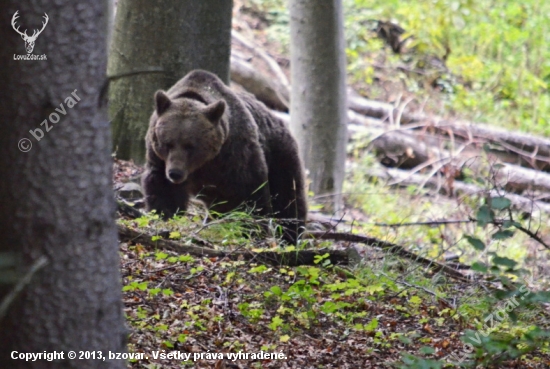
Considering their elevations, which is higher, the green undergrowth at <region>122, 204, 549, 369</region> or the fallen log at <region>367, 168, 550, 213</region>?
the green undergrowth at <region>122, 204, 549, 369</region>

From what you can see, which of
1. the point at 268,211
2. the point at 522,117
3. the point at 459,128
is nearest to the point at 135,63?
the point at 268,211

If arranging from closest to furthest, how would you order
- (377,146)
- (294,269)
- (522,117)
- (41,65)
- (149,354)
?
(41,65) → (149,354) → (294,269) → (377,146) → (522,117)

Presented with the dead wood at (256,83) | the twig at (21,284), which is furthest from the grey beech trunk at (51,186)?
the dead wood at (256,83)

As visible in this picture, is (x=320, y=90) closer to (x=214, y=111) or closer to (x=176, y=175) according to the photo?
(x=214, y=111)

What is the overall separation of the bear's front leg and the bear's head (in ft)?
0.75

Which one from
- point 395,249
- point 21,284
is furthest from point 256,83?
point 21,284

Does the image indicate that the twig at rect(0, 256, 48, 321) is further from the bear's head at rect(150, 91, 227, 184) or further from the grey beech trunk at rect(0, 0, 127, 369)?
the bear's head at rect(150, 91, 227, 184)

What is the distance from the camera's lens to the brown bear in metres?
6.23

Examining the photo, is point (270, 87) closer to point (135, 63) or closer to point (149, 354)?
point (135, 63)

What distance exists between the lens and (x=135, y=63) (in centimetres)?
729

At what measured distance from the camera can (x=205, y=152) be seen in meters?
6.35

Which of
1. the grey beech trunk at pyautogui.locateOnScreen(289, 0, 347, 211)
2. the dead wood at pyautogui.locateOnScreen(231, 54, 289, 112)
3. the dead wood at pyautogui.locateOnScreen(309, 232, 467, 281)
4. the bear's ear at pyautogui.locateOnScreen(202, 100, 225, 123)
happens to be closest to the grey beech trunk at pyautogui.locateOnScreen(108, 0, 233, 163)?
the bear's ear at pyautogui.locateOnScreen(202, 100, 225, 123)

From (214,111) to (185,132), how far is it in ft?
1.05

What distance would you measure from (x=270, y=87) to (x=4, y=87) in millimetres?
10671
